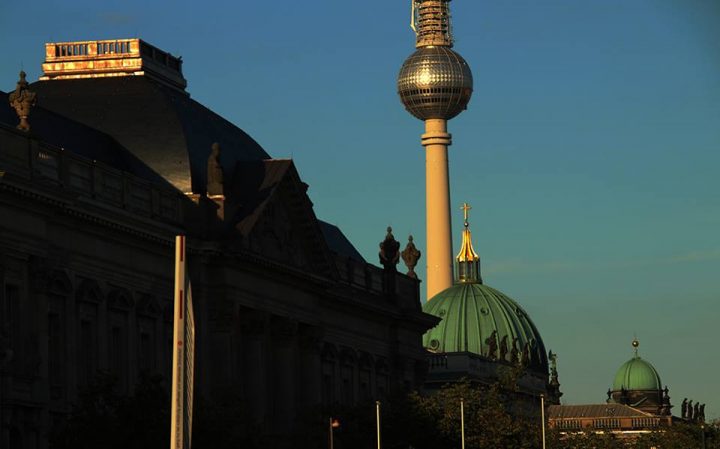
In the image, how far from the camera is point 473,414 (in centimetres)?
13762

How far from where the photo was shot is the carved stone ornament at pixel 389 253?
16212cm

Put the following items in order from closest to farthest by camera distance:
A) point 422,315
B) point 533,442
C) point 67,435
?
point 67,435, point 533,442, point 422,315

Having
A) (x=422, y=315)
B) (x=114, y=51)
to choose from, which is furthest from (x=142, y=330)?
(x=422, y=315)

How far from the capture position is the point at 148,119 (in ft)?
427

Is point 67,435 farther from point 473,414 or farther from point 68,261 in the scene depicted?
→ point 473,414

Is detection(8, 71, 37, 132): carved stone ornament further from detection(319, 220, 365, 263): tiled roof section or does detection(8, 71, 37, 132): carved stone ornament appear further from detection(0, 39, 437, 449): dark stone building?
detection(319, 220, 365, 263): tiled roof section

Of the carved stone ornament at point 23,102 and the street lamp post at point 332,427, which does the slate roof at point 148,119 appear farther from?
the carved stone ornament at point 23,102

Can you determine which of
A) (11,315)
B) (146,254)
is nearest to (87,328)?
(146,254)

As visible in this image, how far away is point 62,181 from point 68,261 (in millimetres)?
3588

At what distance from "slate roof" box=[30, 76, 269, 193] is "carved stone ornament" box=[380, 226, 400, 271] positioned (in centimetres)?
2789

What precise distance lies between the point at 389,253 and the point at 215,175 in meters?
36.1

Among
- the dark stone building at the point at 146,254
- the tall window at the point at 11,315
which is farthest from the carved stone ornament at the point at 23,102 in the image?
the tall window at the point at 11,315

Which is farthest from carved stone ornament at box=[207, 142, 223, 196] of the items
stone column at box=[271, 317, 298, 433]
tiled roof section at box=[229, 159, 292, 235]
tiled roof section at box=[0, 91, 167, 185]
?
stone column at box=[271, 317, 298, 433]

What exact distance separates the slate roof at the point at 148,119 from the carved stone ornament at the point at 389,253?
1098 inches
